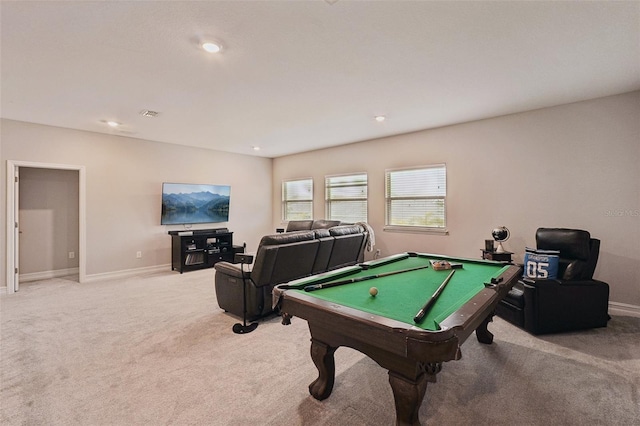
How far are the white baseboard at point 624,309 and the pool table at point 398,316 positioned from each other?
86.5 inches

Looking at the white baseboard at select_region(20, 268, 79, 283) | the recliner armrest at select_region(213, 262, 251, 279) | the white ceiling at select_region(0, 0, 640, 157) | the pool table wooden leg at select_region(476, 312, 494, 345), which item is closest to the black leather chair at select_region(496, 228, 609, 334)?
the pool table wooden leg at select_region(476, 312, 494, 345)

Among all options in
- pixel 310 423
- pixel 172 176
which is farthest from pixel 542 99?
pixel 172 176

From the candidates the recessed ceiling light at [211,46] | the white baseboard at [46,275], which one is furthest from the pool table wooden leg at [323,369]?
the white baseboard at [46,275]

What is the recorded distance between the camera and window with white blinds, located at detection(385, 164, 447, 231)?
16.8 feet

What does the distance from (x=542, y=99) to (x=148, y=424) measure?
5.14 meters

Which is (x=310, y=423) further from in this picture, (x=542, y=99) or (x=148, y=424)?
(x=542, y=99)

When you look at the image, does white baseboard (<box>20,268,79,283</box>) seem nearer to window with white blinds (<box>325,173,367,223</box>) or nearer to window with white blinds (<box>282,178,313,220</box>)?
window with white blinds (<box>282,178,313,220</box>)

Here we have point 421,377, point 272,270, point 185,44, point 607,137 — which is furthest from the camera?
point 607,137

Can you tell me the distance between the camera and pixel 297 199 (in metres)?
7.57

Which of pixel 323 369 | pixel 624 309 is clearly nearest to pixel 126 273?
pixel 323 369

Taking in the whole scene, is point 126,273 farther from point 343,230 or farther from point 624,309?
point 624,309

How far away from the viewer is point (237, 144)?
6402 mm

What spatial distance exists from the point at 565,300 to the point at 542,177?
185 centimetres

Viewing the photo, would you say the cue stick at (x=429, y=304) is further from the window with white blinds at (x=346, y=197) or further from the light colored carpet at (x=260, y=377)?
the window with white blinds at (x=346, y=197)
